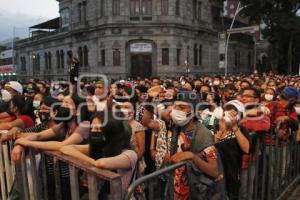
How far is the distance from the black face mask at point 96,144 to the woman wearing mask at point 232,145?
4.90 feet

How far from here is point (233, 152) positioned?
438cm

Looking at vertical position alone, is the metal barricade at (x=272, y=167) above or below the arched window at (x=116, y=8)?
below

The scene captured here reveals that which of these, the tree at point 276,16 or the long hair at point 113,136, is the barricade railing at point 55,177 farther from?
the tree at point 276,16

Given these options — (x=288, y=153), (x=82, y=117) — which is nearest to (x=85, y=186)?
(x=82, y=117)

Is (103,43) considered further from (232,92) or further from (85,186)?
(85,186)

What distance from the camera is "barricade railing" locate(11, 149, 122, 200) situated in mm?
2999

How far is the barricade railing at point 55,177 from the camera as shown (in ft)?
9.84

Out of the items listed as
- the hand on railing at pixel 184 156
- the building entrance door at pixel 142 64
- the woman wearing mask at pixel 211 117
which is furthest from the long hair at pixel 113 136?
the building entrance door at pixel 142 64

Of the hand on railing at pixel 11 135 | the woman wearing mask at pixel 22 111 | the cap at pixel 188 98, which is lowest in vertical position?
the hand on railing at pixel 11 135

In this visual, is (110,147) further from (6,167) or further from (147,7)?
(147,7)

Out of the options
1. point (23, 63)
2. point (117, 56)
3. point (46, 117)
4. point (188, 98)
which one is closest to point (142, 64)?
point (117, 56)

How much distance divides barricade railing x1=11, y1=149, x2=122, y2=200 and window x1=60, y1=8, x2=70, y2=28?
1877 inches

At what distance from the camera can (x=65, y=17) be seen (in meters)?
Answer: 51.1

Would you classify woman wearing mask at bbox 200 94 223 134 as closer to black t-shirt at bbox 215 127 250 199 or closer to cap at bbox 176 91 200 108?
black t-shirt at bbox 215 127 250 199
